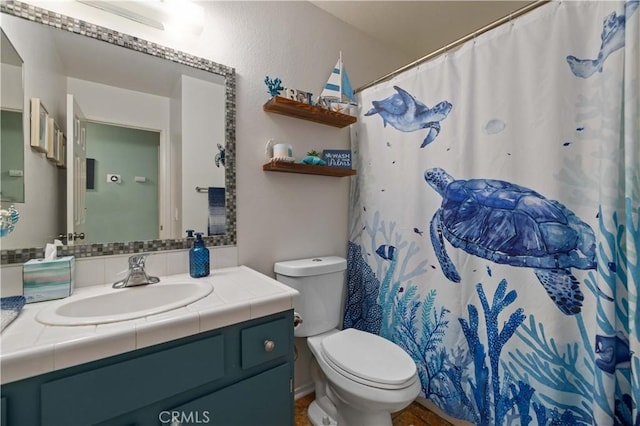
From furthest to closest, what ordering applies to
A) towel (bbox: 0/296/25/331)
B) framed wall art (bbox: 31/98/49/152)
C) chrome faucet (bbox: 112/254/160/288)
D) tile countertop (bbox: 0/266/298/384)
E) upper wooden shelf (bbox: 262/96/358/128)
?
upper wooden shelf (bbox: 262/96/358/128)
chrome faucet (bbox: 112/254/160/288)
framed wall art (bbox: 31/98/49/152)
towel (bbox: 0/296/25/331)
tile countertop (bbox: 0/266/298/384)

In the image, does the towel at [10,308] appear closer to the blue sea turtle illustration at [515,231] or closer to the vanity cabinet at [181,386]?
the vanity cabinet at [181,386]

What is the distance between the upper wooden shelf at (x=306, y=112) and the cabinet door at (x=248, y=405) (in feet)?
3.96

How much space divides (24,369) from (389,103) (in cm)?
175

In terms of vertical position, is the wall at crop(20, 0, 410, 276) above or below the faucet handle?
above

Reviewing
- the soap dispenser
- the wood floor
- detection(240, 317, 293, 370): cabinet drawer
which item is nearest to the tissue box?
the soap dispenser

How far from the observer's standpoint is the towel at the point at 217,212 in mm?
1314

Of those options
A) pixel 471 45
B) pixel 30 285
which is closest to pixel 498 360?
pixel 471 45

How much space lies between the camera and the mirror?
2.92ft

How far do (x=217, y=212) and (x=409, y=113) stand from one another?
1.14 meters

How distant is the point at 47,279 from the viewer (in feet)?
2.95

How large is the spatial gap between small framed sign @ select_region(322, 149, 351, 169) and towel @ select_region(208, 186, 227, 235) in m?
0.65

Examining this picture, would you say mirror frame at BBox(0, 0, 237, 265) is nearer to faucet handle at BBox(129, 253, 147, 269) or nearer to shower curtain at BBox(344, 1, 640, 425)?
faucet handle at BBox(129, 253, 147, 269)

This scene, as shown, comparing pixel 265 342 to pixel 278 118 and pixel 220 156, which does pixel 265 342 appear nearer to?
pixel 220 156

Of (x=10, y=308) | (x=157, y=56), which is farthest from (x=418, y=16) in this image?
(x=10, y=308)
